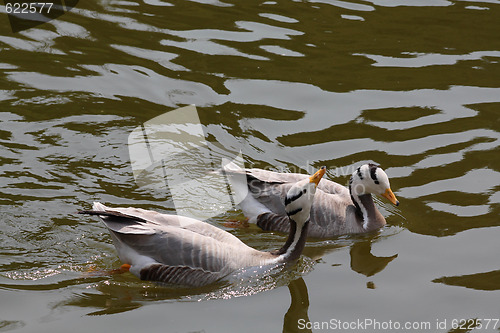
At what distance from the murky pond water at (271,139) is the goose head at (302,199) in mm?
660

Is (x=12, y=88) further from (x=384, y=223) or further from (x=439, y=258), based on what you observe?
(x=439, y=258)

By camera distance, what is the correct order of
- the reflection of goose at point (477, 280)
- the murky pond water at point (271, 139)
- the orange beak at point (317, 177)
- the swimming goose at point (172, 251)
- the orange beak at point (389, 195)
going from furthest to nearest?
the orange beak at point (389, 195) < the orange beak at point (317, 177) < the swimming goose at point (172, 251) < the reflection of goose at point (477, 280) < the murky pond water at point (271, 139)

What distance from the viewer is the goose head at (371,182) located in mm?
10820

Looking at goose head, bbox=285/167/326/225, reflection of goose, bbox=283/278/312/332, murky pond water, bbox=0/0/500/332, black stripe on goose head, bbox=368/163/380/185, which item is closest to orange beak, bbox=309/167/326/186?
goose head, bbox=285/167/326/225

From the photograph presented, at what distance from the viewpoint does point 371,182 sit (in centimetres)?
1091

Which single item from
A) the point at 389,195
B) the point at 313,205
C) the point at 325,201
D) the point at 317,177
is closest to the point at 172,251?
the point at 317,177

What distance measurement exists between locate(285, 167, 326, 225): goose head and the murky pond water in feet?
2.17

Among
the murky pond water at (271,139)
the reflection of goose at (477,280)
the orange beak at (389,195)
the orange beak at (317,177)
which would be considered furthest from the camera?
the orange beak at (389,195)

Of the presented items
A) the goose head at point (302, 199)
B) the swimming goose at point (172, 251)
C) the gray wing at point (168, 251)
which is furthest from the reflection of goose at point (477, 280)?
the gray wing at point (168, 251)

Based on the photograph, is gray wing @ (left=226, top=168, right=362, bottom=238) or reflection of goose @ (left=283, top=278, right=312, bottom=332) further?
gray wing @ (left=226, top=168, right=362, bottom=238)

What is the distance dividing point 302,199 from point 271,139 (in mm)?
3284

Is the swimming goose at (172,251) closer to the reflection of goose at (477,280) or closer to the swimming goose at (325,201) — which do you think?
the swimming goose at (325,201)

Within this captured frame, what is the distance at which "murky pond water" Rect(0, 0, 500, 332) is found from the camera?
28.8 ft

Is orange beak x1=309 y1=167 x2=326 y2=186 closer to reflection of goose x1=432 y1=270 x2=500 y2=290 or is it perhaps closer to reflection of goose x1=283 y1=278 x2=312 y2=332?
reflection of goose x1=283 y1=278 x2=312 y2=332
